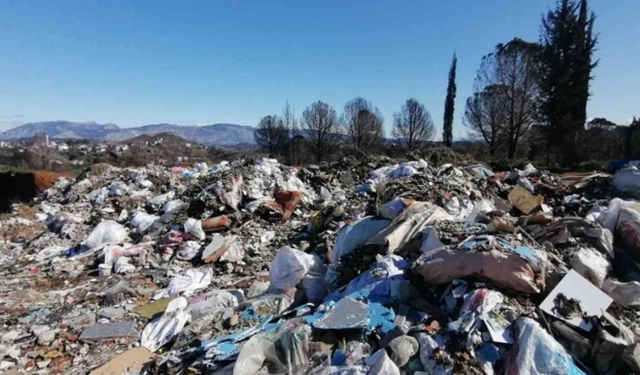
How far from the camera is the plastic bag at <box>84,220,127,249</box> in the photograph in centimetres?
612

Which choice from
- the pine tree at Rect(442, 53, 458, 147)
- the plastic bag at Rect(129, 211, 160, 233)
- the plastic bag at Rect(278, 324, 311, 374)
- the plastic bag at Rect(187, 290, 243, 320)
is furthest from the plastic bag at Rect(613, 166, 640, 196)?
the pine tree at Rect(442, 53, 458, 147)

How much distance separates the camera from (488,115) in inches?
698

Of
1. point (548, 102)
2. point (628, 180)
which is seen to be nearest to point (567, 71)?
point (548, 102)

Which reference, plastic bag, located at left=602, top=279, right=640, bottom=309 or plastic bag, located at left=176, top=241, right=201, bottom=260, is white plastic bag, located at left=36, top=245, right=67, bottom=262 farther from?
plastic bag, located at left=602, top=279, right=640, bottom=309

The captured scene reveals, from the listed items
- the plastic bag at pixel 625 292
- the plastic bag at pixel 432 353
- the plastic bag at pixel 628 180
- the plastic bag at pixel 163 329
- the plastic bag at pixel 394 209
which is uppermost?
the plastic bag at pixel 628 180

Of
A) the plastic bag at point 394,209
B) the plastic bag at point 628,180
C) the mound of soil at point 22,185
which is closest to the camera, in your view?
the plastic bag at point 394,209

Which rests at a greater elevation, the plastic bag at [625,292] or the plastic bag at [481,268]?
the plastic bag at [481,268]

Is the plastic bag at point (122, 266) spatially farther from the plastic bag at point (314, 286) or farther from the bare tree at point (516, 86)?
the bare tree at point (516, 86)

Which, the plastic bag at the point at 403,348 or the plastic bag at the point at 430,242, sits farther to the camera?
the plastic bag at the point at 430,242

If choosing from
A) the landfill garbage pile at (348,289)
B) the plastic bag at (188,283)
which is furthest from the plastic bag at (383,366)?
the plastic bag at (188,283)

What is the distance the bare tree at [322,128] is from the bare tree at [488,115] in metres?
8.44

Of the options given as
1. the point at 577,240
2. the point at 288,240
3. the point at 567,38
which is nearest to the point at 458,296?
the point at 577,240

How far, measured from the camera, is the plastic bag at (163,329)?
11.1 ft

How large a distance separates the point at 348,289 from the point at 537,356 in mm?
1603
